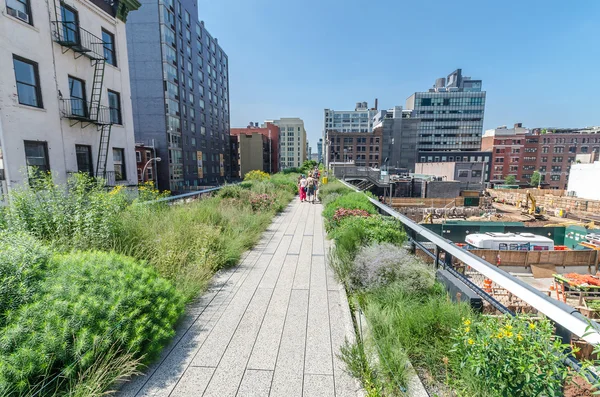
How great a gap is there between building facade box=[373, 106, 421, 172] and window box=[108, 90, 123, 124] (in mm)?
80242

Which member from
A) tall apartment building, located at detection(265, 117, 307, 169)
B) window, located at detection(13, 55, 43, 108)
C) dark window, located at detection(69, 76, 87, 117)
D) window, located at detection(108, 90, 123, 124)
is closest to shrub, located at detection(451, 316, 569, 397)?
window, located at detection(13, 55, 43, 108)

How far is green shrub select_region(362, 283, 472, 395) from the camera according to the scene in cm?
211

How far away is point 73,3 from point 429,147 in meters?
104

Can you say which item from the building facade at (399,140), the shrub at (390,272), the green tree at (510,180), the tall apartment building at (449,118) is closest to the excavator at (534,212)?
the green tree at (510,180)

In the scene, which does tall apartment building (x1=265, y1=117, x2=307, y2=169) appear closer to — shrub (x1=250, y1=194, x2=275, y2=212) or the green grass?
shrub (x1=250, y1=194, x2=275, y2=212)

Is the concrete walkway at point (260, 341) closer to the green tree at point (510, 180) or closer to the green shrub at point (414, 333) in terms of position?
the green shrub at point (414, 333)

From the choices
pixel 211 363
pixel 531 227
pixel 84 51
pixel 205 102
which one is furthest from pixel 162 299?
pixel 205 102

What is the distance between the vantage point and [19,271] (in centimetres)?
214

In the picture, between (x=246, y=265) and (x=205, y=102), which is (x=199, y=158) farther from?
(x=246, y=265)

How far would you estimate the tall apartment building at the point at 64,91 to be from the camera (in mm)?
9297

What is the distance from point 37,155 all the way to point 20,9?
562 centimetres

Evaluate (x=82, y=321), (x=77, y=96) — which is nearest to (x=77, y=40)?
(x=77, y=96)

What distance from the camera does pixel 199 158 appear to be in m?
44.0

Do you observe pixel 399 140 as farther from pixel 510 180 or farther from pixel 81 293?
pixel 81 293
